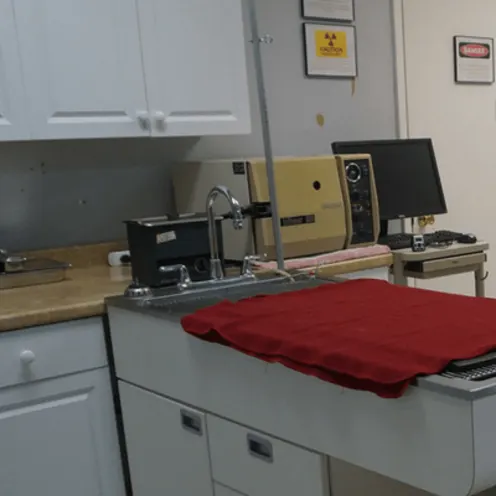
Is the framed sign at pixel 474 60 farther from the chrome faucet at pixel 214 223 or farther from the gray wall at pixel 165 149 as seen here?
the chrome faucet at pixel 214 223

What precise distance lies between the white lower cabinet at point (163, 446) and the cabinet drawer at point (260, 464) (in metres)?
0.05

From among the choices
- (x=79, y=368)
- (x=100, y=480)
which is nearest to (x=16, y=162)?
(x=79, y=368)

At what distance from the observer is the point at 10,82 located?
204cm

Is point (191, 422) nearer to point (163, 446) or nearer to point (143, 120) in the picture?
point (163, 446)

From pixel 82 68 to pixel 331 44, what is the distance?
129 cm

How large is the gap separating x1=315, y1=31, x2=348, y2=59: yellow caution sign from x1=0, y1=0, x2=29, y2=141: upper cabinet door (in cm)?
140

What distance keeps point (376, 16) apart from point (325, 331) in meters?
2.32

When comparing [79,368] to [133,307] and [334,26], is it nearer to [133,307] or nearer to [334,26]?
[133,307]

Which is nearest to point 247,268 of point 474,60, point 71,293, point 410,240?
point 71,293

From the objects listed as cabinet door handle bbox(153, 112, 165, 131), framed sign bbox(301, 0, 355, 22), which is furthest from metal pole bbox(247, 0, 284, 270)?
framed sign bbox(301, 0, 355, 22)

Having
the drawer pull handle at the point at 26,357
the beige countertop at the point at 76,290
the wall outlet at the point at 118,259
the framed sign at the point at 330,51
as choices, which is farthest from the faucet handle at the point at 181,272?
the framed sign at the point at 330,51

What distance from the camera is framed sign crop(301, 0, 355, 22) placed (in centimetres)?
296

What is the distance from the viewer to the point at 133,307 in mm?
1715

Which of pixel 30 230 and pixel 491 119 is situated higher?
pixel 491 119
